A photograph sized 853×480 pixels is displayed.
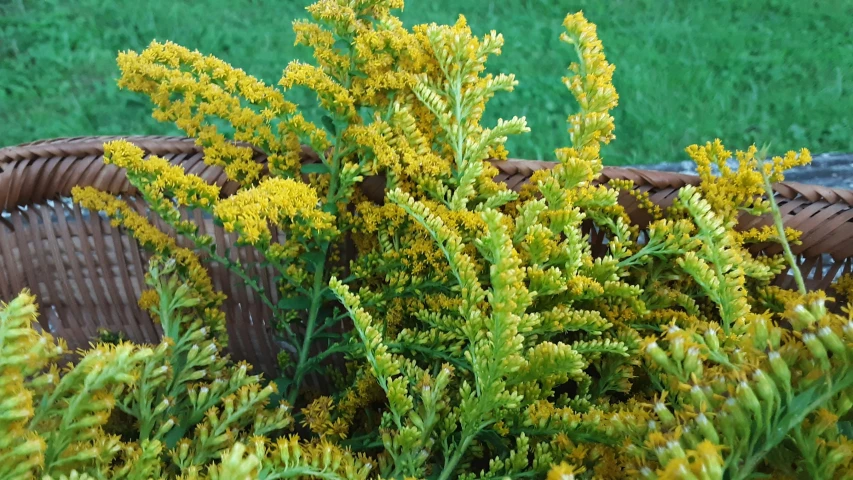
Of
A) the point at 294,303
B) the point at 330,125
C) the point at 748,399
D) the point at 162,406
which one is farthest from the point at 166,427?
the point at 748,399

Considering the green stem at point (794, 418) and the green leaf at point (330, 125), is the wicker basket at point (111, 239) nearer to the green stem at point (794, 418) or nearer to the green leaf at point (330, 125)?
the green leaf at point (330, 125)

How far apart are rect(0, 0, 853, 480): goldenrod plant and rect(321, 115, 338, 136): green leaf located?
10mm

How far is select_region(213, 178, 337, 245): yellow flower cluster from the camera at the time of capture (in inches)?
17.8

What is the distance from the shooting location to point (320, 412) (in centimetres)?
58

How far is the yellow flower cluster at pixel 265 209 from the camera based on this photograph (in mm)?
452

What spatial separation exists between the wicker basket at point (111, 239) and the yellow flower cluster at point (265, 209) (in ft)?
0.55

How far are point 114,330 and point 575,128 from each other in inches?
23.7

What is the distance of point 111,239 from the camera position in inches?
29.6

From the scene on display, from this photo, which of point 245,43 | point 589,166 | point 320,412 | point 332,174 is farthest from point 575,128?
point 245,43

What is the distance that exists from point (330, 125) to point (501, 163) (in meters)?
0.19

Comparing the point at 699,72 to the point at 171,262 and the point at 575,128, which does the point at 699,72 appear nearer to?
the point at 575,128

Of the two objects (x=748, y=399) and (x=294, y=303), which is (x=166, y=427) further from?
(x=748, y=399)

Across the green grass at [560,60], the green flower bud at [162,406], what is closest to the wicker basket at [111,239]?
the green flower bud at [162,406]

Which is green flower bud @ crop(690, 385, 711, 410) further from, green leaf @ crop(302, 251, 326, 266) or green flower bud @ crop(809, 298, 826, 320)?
green leaf @ crop(302, 251, 326, 266)
